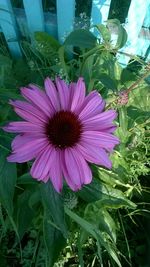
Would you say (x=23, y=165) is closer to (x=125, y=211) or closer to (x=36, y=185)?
(x=36, y=185)

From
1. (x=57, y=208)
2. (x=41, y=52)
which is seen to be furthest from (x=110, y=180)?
(x=41, y=52)

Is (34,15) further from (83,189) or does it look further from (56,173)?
(56,173)

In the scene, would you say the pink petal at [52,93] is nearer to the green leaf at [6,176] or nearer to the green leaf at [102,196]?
the green leaf at [6,176]

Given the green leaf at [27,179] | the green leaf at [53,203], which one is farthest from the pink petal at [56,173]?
the green leaf at [27,179]

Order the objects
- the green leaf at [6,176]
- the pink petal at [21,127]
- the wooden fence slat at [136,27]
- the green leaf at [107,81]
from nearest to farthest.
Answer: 1. the pink petal at [21,127]
2. the green leaf at [6,176]
3. the green leaf at [107,81]
4. the wooden fence slat at [136,27]

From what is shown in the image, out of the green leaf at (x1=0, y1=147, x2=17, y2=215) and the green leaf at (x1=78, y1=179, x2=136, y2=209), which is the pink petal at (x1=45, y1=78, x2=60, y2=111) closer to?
the green leaf at (x1=0, y1=147, x2=17, y2=215)

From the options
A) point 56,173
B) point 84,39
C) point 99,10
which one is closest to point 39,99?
point 56,173

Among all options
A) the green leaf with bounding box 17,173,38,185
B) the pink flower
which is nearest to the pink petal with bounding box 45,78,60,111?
the pink flower
